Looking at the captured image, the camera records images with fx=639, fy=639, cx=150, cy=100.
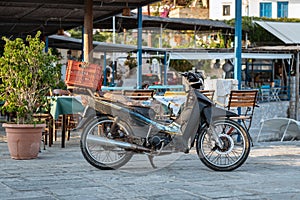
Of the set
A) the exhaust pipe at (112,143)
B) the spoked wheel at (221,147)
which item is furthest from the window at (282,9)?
the exhaust pipe at (112,143)

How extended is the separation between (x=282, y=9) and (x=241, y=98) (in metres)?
36.0

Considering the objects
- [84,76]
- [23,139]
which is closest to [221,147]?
[84,76]

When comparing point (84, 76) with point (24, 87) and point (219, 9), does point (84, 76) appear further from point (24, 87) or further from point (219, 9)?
point (219, 9)

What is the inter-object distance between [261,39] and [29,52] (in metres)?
27.0

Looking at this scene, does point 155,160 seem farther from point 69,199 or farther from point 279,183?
point 69,199

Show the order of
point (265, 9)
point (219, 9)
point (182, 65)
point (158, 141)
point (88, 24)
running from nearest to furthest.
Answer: point (158, 141) < point (88, 24) < point (182, 65) < point (265, 9) < point (219, 9)

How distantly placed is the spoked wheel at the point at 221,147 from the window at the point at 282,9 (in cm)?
3865

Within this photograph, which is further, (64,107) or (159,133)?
(64,107)

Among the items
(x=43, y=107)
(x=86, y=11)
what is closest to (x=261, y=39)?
(x=86, y=11)

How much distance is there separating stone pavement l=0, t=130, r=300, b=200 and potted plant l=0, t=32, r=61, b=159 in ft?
Result: 0.79

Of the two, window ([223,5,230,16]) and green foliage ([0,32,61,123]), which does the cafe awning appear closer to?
green foliage ([0,32,61,123])

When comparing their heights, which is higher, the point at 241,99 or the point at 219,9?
the point at 219,9

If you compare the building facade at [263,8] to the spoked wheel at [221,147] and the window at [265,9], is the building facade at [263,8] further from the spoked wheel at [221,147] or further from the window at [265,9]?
the spoked wheel at [221,147]

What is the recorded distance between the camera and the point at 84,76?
7.44m
